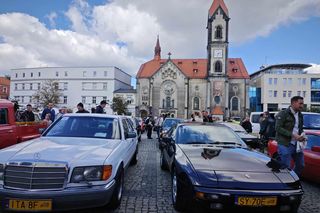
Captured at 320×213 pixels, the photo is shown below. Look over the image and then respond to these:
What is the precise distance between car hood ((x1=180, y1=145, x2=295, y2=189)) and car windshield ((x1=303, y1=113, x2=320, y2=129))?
7060 mm

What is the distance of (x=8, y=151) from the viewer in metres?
4.32

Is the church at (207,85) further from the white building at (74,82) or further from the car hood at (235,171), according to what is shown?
the car hood at (235,171)

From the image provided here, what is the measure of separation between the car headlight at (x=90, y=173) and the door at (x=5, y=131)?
3780mm

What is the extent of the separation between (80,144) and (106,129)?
1.09 meters

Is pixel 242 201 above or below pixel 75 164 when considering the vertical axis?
below

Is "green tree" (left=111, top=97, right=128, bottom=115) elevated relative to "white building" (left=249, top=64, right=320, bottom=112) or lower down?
lower down

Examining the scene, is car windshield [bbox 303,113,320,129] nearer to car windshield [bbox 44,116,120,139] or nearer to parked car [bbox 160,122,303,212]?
parked car [bbox 160,122,303,212]

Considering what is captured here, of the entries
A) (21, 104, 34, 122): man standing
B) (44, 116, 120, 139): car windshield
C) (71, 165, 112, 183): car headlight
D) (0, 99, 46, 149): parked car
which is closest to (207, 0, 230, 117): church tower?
(21, 104, 34, 122): man standing

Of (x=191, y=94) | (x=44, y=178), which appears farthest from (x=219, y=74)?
(x=44, y=178)

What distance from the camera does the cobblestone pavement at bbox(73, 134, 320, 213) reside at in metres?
4.85

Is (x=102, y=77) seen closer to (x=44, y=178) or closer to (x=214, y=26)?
(x=214, y=26)

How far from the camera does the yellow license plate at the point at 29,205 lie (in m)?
3.59

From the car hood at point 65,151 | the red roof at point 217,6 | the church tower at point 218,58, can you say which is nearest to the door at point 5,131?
the car hood at point 65,151

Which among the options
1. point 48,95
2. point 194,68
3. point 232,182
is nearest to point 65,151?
point 232,182
